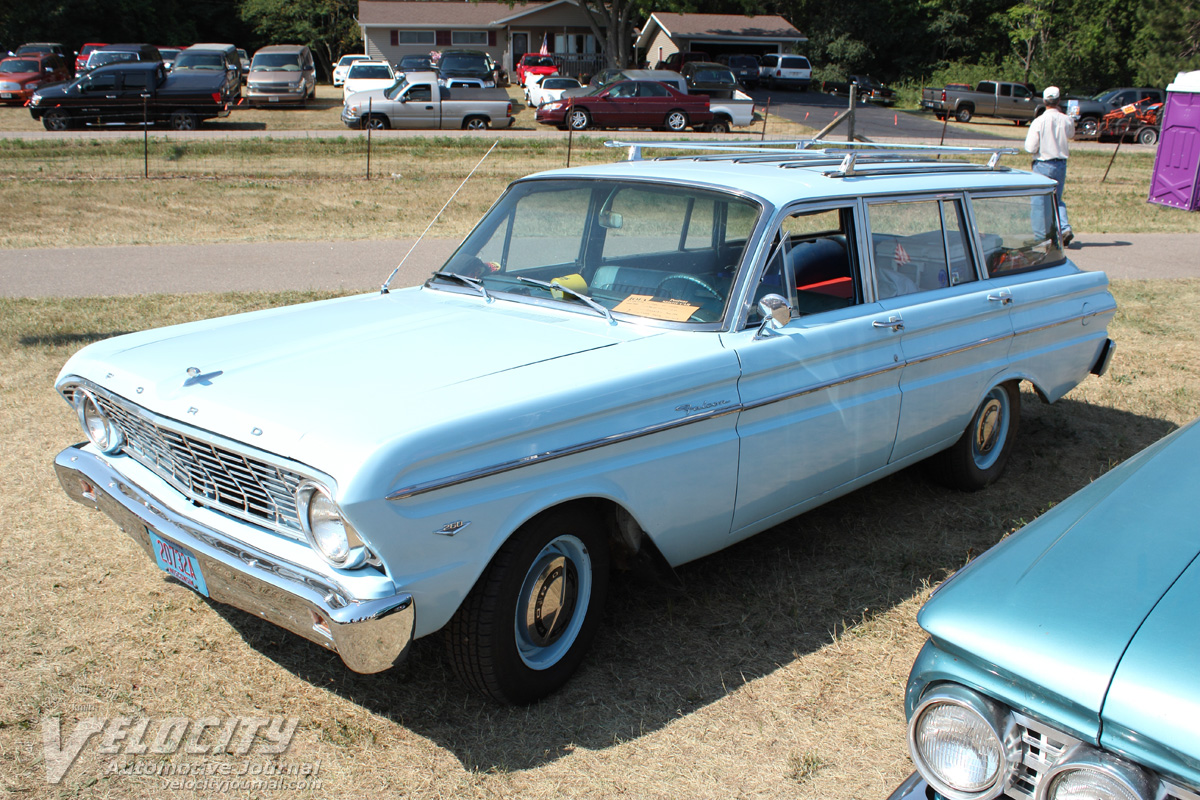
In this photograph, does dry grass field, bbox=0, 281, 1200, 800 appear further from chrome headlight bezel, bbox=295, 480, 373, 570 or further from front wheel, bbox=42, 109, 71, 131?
front wheel, bbox=42, 109, 71, 131

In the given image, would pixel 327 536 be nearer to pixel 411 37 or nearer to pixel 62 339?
pixel 62 339

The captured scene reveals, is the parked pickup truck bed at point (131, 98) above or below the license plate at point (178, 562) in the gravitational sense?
above

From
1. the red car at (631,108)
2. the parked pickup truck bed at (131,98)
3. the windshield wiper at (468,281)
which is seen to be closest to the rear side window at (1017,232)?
the windshield wiper at (468,281)

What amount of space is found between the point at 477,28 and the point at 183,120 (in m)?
30.2

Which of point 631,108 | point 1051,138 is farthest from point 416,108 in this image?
point 1051,138

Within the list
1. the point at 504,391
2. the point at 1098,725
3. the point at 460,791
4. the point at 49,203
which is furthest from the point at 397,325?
the point at 49,203

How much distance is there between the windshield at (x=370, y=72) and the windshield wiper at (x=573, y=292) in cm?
2902

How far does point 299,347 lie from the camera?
3367 millimetres

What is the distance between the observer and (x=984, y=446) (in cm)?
502

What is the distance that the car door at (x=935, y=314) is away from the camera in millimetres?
4152

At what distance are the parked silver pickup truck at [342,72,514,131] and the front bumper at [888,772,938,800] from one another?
Answer: 23166 millimetres

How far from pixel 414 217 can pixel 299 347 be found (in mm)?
10904

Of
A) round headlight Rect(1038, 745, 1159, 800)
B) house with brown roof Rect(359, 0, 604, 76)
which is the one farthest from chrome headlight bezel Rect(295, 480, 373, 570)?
house with brown roof Rect(359, 0, 604, 76)

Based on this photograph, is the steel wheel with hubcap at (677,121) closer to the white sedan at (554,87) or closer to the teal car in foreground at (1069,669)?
the white sedan at (554,87)
